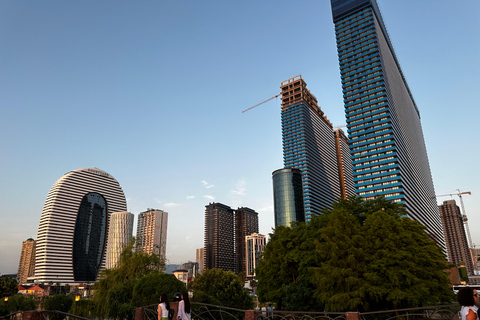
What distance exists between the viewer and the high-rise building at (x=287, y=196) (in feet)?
613

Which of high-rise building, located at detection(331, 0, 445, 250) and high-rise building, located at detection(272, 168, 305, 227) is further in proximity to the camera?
high-rise building, located at detection(272, 168, 305, 227)

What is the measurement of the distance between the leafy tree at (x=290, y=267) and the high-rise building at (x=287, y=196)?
466 ft

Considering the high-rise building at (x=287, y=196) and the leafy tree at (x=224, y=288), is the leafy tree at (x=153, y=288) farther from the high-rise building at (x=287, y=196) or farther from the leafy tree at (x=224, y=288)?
the high-rise building at (x=287, y=196)

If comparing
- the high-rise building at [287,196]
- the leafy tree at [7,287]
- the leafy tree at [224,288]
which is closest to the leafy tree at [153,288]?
the leafy tree at [224,288]

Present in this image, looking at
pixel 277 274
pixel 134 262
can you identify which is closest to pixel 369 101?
pixel 277 274

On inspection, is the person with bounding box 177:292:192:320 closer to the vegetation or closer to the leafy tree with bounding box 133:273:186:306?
the leafy tree with bounding box 133:273:186:306

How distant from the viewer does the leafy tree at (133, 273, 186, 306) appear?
99.7 feet

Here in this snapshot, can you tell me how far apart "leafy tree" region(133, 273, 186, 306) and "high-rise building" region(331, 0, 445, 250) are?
137 meters

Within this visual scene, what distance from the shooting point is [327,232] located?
3212 centimetres

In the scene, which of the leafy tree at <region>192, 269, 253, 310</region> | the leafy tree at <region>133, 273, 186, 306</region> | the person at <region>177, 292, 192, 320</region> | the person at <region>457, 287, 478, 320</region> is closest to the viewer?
the person at <region>457, 287, 478, 320</region>

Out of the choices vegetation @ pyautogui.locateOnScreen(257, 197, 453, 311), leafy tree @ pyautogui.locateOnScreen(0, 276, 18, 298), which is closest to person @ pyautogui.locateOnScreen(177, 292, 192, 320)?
vegetation @ pyautogui.locateOnScreen(257, 197, 453, 311)

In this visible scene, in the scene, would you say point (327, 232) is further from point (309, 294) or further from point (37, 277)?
point (37, 277)

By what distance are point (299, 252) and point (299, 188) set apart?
513 ft

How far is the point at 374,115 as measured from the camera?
164 m
